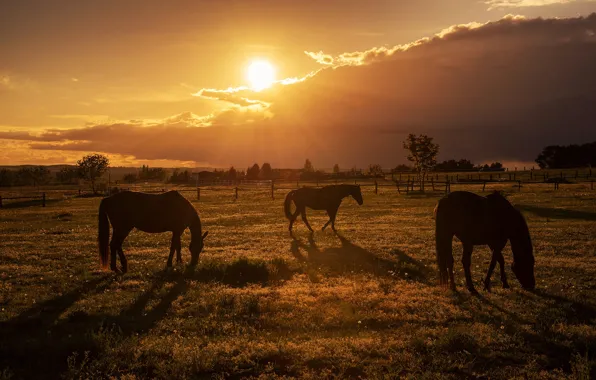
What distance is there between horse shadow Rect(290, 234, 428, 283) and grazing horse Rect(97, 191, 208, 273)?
414cm

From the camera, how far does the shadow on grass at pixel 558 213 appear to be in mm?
26686

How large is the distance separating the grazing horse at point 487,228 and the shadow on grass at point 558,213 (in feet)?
63.2

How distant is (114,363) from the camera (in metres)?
6.54

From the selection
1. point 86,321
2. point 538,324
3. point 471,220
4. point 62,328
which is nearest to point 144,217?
point 86,321

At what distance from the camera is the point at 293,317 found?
8.77 m

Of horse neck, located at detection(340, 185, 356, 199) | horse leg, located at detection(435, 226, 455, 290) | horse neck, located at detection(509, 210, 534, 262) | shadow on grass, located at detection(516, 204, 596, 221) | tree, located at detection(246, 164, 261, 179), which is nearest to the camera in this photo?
horse neck, located at detection(509, 210, 534, 262)

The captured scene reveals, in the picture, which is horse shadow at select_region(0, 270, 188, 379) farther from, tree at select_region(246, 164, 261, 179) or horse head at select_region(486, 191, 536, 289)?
tree at select_region(246, 164, 261, 179)

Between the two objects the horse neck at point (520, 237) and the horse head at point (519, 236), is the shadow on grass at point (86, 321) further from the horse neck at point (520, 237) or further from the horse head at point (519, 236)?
the horse neck at point (520, 237)

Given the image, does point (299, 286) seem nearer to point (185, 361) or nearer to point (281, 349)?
point (281, 349)

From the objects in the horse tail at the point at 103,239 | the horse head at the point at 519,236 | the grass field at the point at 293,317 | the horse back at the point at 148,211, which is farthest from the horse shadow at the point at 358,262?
the horse tail at the point at 103,239

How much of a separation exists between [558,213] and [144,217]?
90.1 ft

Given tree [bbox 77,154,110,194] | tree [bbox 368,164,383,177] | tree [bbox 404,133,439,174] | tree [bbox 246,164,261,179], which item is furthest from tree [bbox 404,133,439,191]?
tree [bbox 246,164,261,179]

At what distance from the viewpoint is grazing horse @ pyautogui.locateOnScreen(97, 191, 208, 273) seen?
42.6ft

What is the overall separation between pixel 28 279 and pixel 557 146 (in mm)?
157763
